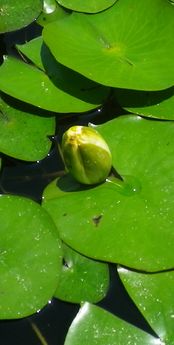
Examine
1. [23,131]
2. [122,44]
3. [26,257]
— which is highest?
[122,44]

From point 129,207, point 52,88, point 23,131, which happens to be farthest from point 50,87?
point 129,207

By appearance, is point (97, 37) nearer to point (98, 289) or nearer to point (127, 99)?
point (127, 99)

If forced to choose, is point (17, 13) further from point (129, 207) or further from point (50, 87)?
point (129, 207)

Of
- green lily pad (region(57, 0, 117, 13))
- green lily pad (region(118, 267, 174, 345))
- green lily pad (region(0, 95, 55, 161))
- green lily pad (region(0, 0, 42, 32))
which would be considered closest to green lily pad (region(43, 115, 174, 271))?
green lily pad (region(118, 267, 174, 345))

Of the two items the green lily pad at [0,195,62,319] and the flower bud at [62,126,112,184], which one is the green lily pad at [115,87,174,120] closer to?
the flower bud at [62,126,112,184]

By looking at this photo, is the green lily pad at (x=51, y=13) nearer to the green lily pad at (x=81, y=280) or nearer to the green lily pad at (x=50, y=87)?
the green lily pad at (x=50, y=87)

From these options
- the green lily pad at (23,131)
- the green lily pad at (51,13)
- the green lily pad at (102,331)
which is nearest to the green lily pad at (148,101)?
the green lily pad at (23,131)
